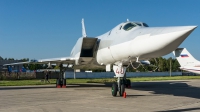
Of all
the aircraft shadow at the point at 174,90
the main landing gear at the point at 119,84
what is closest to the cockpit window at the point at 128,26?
the main landing gear at the point at 119,84

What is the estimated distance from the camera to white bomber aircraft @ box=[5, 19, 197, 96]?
8969mm

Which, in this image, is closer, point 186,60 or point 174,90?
point 174,90

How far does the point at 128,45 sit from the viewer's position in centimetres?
1088

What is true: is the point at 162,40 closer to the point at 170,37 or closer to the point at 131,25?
the point at 170,37

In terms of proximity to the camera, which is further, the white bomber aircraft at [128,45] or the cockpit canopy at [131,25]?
the cockpit canopy at [131,25]

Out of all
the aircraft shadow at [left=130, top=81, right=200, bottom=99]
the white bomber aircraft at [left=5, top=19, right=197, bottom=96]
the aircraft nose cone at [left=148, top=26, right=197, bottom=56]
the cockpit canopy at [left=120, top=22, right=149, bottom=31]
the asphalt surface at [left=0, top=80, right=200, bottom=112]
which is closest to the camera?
the asphalt surface at [left=0, top=80, right=200, bottom=112]

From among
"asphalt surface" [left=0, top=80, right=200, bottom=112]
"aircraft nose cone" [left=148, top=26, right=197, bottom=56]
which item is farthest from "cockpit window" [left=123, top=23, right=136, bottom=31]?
"asphalt surface" [left=0, top=80, right=200, bottom=112]

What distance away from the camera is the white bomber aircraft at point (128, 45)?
897cm

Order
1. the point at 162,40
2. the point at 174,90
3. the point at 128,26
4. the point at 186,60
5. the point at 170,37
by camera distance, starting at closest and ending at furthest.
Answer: the point at 170,37 → the point at 162,40 → the point at 128,26 → the point at 174,90 → the point at 186,60

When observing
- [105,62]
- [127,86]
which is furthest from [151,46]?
[127,86]

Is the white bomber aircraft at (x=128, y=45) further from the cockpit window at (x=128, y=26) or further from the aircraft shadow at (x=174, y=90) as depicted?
the aircraft shadow at (x=174, y=90)

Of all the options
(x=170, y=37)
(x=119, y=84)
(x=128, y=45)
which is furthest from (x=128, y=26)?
(x=170, y=37)

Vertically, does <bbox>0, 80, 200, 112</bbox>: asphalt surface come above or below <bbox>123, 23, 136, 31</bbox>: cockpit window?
below

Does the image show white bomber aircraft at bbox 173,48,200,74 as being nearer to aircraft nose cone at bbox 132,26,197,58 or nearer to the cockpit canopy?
the cockpit canopy
